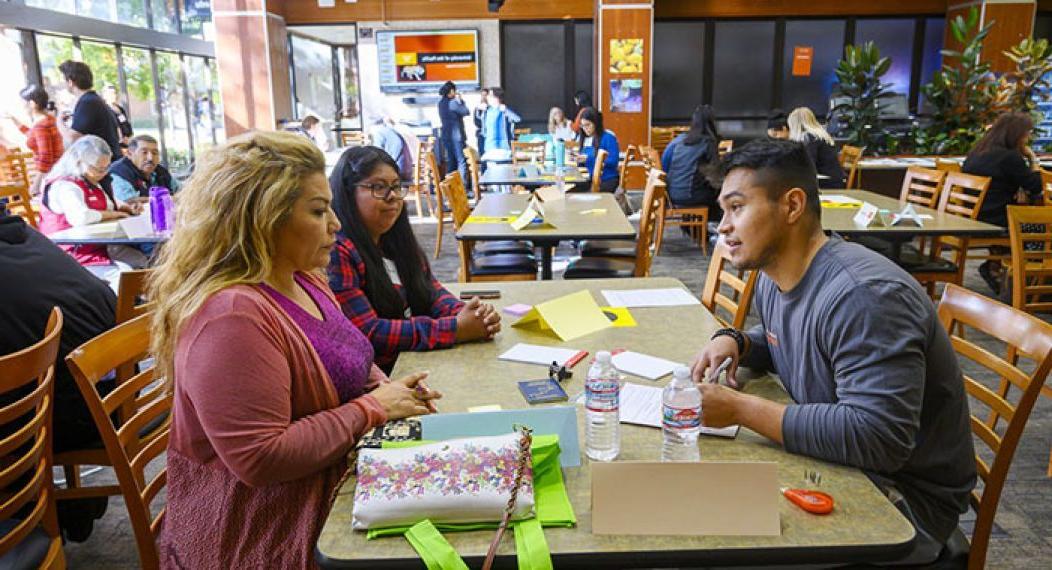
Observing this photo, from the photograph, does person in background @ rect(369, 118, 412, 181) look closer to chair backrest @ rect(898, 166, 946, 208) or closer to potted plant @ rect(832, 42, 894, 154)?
potted plant @ rect(832, 42, 894, 154)

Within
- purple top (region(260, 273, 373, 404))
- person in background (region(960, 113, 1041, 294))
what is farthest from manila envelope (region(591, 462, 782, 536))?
person in background (region(960, 113, 1041, 294))

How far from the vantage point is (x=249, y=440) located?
48.6 inches

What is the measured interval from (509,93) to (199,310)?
10.8 m

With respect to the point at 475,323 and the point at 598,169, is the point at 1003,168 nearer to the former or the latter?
the point at 598,169

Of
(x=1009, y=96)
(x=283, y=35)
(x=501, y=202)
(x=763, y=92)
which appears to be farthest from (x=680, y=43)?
(x=501, y=202)

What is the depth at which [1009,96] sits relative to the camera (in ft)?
25.7

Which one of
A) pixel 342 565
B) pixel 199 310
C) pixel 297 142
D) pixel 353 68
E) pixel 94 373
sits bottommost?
pixel 342 565

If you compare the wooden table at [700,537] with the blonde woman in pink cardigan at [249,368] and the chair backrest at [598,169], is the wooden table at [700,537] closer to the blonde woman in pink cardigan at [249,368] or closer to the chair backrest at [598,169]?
the blonde woman in pink cardigan at [249,368]

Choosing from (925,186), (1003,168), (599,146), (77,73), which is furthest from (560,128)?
(77,73)

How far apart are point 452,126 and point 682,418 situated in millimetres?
9085

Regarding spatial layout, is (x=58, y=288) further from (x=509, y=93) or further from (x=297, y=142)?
(x=509, y=93)

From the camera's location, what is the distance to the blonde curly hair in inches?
53.6

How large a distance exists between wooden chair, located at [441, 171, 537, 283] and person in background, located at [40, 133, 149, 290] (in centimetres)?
184

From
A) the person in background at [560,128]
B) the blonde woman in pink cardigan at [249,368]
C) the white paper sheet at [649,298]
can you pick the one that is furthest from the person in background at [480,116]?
the blonde woman in pink cardigan at [249,368]
